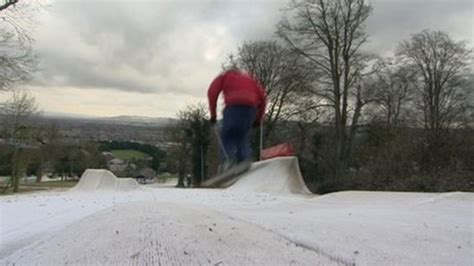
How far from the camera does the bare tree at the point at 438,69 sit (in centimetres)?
3209

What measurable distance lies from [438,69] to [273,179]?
83.8 feet

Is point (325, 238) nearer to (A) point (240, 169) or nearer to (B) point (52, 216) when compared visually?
(B) point (52, 216)

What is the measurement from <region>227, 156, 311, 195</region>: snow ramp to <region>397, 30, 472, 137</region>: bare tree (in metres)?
22.6

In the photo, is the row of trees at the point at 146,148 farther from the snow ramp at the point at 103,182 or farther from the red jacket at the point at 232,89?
the red jacket at the point at 232,89

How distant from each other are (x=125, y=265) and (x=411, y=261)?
190 centimetres

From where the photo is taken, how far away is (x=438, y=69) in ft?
108

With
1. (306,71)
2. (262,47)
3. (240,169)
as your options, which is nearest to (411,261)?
(240,169)

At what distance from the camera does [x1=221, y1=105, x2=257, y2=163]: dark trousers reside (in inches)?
303

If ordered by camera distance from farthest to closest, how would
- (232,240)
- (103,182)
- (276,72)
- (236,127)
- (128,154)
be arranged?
(276,72), (128,154), (103,182), (236,127), (232,240)

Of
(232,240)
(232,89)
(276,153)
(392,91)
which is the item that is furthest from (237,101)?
(392,91)

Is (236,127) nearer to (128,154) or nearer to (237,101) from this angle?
(237,101)

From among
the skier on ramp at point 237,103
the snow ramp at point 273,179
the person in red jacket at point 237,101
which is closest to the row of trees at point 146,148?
the snow ramp at point 273,179

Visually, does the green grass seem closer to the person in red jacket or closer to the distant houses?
the distant houses

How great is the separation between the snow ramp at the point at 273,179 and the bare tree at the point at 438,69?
22.6 metres
